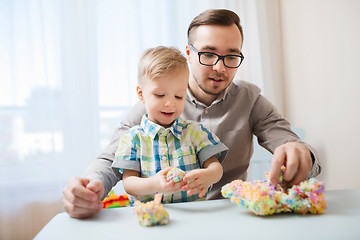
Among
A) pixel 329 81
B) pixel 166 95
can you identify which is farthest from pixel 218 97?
pixel 329 81

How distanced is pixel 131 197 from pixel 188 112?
20.5 inches

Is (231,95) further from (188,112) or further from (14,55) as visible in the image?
(14,55)

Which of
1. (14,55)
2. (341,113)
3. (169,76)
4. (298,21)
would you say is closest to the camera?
(169,76)

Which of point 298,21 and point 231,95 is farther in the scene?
point 298,21

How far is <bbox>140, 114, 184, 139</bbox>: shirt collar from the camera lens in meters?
1.00

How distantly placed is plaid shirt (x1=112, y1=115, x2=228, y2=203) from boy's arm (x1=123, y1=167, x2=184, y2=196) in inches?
1.2

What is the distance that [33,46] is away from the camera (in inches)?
98.0

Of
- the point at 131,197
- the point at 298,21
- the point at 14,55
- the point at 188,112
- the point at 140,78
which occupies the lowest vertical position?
the point at 131,197

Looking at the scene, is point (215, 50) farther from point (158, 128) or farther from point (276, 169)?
point (276, 169)

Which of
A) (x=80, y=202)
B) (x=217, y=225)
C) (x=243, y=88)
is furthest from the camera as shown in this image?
(x=243, y=88)

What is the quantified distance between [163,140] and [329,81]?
1.71m

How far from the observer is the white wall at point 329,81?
2.03 metres

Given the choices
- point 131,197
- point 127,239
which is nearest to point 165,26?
point 131,197

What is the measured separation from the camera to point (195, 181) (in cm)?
85
